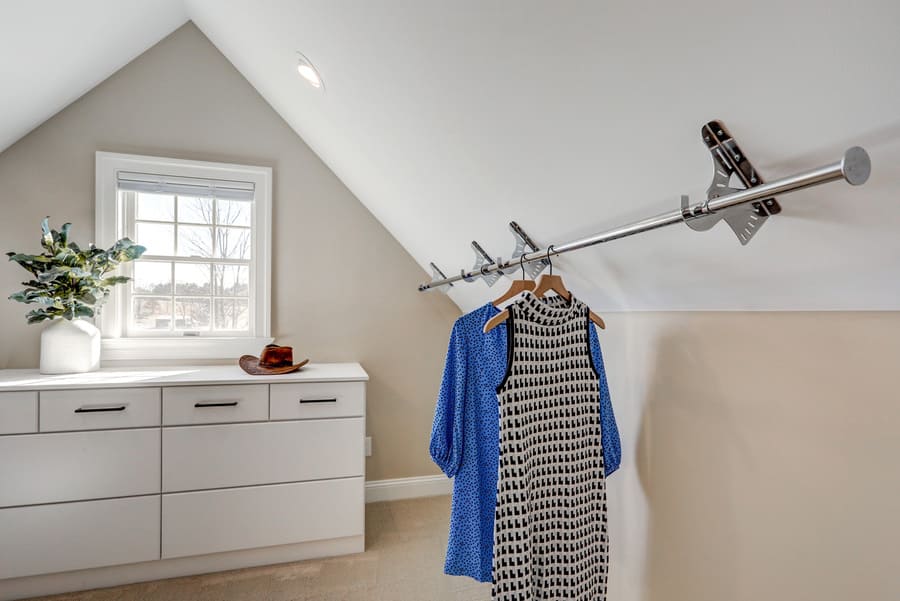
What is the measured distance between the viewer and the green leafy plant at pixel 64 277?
6.68 feet

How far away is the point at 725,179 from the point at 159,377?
241 cm

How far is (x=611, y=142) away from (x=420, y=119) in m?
0.78

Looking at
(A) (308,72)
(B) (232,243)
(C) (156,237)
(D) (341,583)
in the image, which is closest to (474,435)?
(D) (341,583)

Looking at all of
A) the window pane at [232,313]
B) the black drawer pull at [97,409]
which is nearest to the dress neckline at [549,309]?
the black drawer pull at [97,409]

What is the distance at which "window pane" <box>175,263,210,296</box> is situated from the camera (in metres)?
2.60

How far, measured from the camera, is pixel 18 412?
1.85 m

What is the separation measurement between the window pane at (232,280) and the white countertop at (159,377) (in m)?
0.48

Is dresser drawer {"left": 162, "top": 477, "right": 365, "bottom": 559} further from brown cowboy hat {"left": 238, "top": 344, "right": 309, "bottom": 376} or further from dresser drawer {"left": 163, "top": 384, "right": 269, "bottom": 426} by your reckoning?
brown cowboy hat {"left": 238, "top": 344, "right": 309, "bottom": 376}

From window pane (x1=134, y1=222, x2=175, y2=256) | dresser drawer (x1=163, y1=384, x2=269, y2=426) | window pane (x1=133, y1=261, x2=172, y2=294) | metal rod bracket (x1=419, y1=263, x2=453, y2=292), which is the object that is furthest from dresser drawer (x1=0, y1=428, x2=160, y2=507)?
metal rod bracket (x1=419, y1=263, x2=453, y2=292)

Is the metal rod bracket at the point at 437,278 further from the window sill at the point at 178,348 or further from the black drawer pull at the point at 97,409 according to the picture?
the black drawer pull at the point at 97,409

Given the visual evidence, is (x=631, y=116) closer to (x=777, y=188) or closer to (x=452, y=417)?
(x=777, y=188)

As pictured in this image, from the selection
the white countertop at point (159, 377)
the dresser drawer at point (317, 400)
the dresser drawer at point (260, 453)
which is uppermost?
the white countertop at point (159, 377)

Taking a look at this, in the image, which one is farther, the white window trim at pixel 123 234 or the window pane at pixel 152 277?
the window pane at pixel 152 277

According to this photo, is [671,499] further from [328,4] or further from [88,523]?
[88,523]
